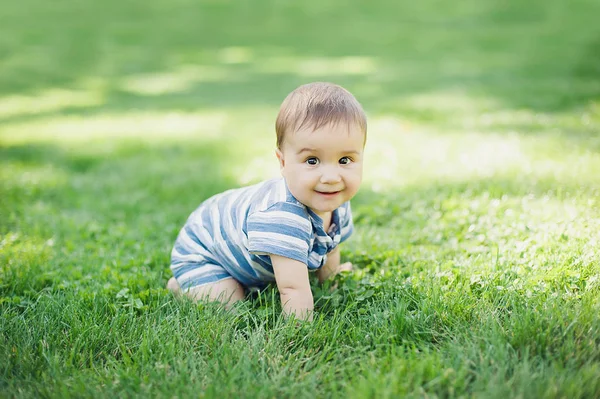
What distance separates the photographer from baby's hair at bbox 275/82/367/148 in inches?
104

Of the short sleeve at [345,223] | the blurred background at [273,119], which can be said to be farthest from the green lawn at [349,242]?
the short sleeve at [345,223]

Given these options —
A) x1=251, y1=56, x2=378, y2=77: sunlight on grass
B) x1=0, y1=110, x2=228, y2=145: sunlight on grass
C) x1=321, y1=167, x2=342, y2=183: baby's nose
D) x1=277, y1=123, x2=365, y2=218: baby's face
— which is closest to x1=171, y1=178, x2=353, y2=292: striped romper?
x1=277, y1=123, x2=365, y2=218: baby's face

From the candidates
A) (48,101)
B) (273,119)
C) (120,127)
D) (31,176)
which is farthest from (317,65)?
(31,176)

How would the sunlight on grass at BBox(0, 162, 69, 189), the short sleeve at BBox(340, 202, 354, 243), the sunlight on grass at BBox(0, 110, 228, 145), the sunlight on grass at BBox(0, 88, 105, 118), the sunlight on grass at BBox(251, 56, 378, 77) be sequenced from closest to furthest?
1. the short sleeve at BBox(340, 202, 354, 243)
2. the sunlight on grass at BBox(0, 162, 69, 189)
3. the sunlight on grass at BBox(0, 110, 228, 145)
4. the sunlight on grass at BBox(0, 88, 105, 118)
5. the sunlight on grass at BBox(251, 56, 378, 77)

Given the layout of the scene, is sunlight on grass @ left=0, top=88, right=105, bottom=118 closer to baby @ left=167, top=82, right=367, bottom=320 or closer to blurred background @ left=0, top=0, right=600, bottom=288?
blurred background @ left=0, top=0, right=600, bottom=288

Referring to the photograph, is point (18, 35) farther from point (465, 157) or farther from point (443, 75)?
point (465, 157)

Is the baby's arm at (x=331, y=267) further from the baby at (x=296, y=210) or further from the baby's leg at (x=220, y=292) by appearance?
the baby's leg at (x=220, y=292)

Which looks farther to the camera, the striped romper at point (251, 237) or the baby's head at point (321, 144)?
the striped romper at point (251, 237)

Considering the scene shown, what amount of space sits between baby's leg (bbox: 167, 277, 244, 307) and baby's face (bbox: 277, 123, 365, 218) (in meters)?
0.67

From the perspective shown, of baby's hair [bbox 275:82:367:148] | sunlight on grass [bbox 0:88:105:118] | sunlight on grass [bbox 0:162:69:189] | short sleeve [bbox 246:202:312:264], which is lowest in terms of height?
sunlight on grass [bbox 0:162:69:189]

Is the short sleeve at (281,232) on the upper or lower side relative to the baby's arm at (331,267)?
upper

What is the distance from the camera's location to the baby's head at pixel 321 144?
8.70 ft

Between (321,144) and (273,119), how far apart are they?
17.7ft

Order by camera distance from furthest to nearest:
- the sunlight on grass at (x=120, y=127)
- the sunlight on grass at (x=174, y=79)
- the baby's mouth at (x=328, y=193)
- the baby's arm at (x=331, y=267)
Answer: the sunlight on grass at (x=174, y=79) → the sunlight on grass at (x=120, y=127) → the baby's arm at (x=331, y=267) → the baby's mouth at (x=328, y=193)
